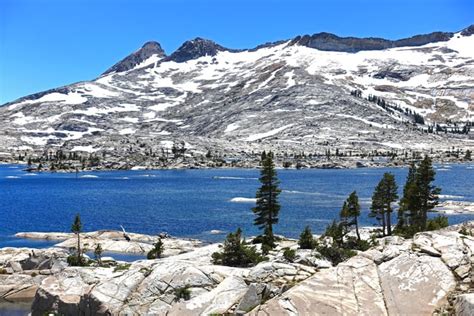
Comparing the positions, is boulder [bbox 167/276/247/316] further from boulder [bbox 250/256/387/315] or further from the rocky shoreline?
boulder [bbox 250/256/387/315]

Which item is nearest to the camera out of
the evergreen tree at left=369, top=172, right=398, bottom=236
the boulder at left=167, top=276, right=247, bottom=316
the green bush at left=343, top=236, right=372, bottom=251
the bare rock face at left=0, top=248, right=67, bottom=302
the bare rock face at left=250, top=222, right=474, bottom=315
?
the bare rock face at left=250, top=222, right=474, bottom=315

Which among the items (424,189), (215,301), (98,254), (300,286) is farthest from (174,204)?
(300,286)

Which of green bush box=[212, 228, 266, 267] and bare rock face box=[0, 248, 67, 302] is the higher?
green bush box=[212, 228, 266, 267]

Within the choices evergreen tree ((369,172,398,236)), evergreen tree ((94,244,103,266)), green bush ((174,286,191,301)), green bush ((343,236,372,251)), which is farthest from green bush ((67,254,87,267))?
evergreen tree ((369,172,398,236))

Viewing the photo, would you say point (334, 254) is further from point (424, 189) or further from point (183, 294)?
point (424, 189)

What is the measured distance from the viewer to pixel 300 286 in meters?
20.7

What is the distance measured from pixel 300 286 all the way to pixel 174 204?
99860mm

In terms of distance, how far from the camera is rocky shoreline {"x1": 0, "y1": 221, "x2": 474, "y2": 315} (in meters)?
19.2

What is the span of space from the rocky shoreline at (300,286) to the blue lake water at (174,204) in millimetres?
47329

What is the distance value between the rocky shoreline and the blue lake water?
155ft

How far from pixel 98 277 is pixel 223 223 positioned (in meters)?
58.5

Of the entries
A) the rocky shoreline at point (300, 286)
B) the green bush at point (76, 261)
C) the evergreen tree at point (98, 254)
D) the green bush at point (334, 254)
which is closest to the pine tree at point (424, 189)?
the green bush at point (334, 254)

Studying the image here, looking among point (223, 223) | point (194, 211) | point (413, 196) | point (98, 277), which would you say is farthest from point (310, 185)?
point (98, 277)

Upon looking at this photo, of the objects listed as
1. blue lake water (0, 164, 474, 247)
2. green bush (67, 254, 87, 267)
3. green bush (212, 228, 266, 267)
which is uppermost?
green bush (212, 228, 266, 267)
